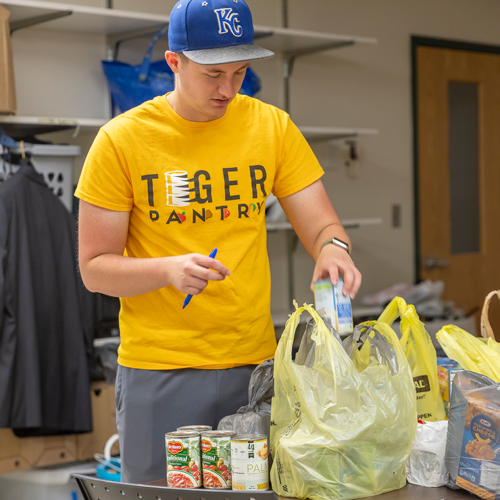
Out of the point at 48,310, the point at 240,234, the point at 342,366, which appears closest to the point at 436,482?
the point at 342,366

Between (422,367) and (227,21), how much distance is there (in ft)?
2.38

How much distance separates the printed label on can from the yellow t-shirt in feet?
0.92

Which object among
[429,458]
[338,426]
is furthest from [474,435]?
[338,426]

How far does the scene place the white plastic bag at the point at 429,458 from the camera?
1086mm

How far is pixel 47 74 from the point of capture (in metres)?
3.00

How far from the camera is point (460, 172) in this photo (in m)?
4.22

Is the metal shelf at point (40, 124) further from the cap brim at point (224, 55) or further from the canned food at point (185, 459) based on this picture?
the canned food at point (185, 459)

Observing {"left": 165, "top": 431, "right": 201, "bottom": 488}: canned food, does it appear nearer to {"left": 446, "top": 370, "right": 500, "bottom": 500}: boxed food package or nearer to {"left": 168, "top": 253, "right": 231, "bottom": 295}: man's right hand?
{"left": 168, "top": 253, "right": 231, "bottom": 295}: man's right hand

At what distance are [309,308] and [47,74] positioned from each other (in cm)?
231

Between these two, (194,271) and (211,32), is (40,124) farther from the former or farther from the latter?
(194,271)

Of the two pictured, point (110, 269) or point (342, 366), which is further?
point (110, 269)

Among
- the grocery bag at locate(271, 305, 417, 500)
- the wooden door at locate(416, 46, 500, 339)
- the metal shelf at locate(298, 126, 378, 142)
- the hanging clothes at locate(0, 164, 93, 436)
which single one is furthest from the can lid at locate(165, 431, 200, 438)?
the wooden door at locate(416, 46, 500, 339)

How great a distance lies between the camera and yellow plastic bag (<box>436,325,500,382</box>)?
1.20 m

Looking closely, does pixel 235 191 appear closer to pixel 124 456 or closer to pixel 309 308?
pixel 309 308
